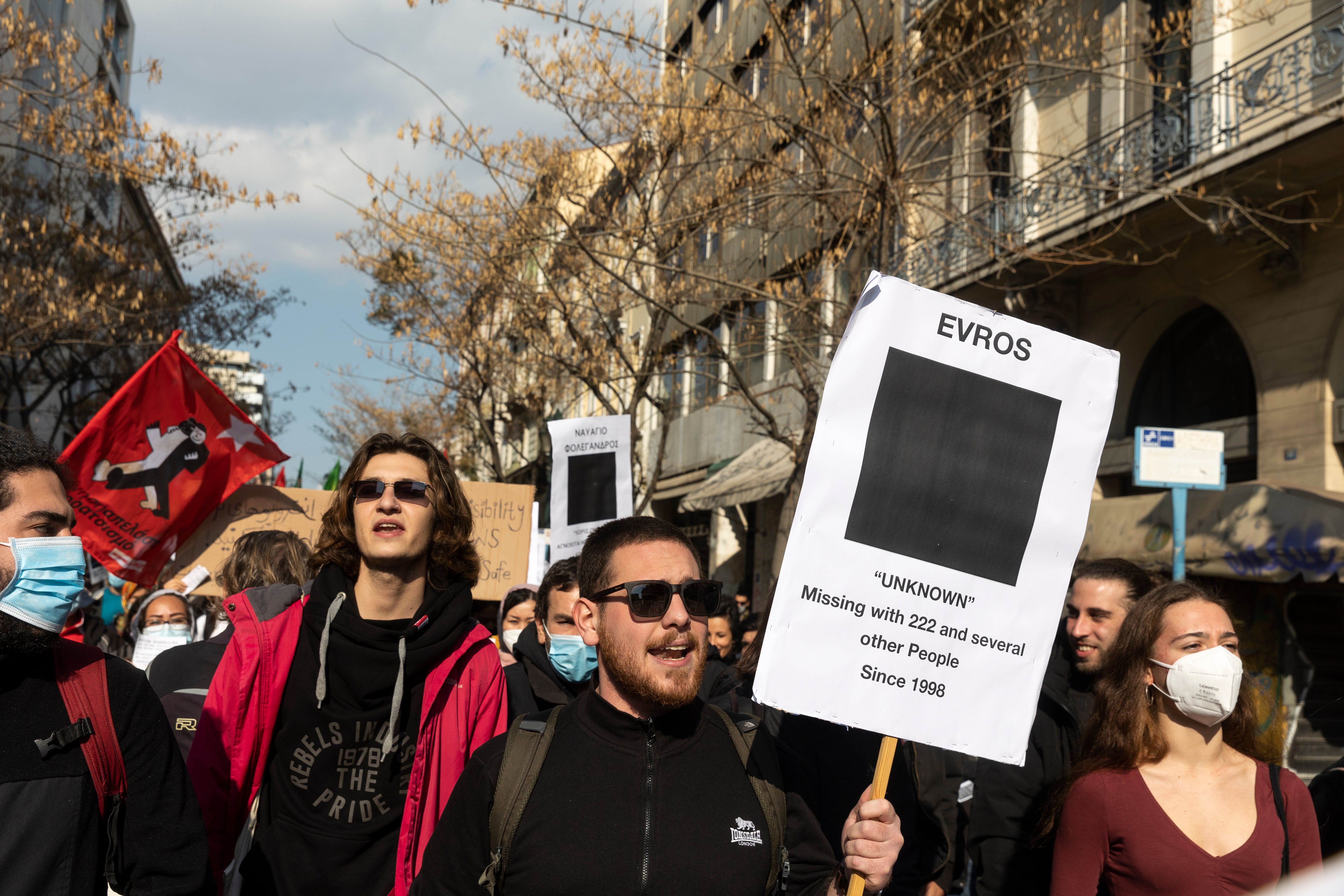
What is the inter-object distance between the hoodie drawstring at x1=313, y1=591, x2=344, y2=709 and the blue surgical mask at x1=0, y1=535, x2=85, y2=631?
839 millimetres

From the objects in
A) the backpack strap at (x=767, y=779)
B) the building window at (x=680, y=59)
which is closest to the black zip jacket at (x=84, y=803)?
the backpack strap at (x=767, y=779)

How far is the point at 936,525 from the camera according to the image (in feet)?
8.45

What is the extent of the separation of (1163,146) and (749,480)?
30.0 ft

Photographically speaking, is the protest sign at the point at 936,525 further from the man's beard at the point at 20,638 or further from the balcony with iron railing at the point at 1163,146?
the balcony with iron railing at the point at 1163,146

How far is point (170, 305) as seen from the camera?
2388 centimetres

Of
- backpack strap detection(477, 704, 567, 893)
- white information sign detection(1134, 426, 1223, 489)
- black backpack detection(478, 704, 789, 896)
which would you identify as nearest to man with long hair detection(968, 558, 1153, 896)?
black backpack detection(478, 704, 789, 896)

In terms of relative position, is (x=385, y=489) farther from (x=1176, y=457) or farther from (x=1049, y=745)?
(x=1176, y=457)

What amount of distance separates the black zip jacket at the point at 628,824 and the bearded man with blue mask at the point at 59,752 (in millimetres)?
550

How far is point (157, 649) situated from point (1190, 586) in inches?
228

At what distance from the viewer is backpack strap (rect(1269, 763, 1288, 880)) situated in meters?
3.04

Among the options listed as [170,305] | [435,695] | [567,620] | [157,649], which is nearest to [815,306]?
[157,649]

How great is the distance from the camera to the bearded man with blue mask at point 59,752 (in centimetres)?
224

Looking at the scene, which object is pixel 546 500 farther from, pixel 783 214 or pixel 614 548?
pixel 614 548

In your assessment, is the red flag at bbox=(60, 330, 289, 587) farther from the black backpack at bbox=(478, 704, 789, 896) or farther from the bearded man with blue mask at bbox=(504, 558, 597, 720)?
the black backpack at bbox=(478, 704, 789, 896)
